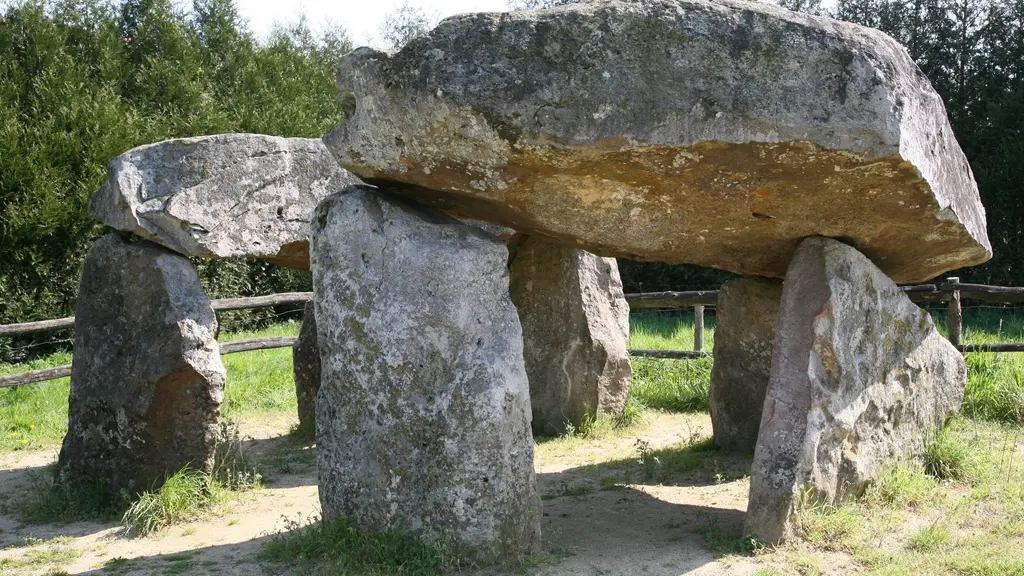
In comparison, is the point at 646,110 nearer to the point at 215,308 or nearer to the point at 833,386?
the point at 833,386

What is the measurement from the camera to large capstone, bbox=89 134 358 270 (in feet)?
19.5

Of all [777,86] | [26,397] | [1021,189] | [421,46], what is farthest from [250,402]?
[1021,189]

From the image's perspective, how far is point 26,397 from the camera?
8.99 meters

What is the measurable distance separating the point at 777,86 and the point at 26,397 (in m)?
7.52

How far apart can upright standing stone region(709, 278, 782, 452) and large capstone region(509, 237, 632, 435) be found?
1038 mm

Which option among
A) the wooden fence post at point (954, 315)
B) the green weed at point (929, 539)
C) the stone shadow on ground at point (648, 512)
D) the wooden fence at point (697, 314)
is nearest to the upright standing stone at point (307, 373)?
the wooden fence at point (697, 314)

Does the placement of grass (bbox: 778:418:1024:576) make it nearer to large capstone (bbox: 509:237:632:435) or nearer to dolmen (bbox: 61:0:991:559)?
dolmen (bbox: 61:0:991:559)

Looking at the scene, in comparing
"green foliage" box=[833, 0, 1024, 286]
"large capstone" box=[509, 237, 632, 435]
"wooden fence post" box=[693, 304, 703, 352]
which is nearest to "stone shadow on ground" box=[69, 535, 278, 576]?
"large capstone" box=[509, 237, 632, 435]

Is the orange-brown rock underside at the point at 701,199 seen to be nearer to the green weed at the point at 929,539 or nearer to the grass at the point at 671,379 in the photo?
the green weed at the point at 929,539

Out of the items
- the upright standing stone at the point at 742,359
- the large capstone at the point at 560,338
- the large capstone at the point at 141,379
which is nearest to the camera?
the large capstone at the point at 141,379

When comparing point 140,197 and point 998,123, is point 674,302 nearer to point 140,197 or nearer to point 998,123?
point 998,123

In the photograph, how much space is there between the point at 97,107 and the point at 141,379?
20.7 ft

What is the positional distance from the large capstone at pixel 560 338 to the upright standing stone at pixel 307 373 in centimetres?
160

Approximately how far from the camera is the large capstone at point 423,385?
427cm
